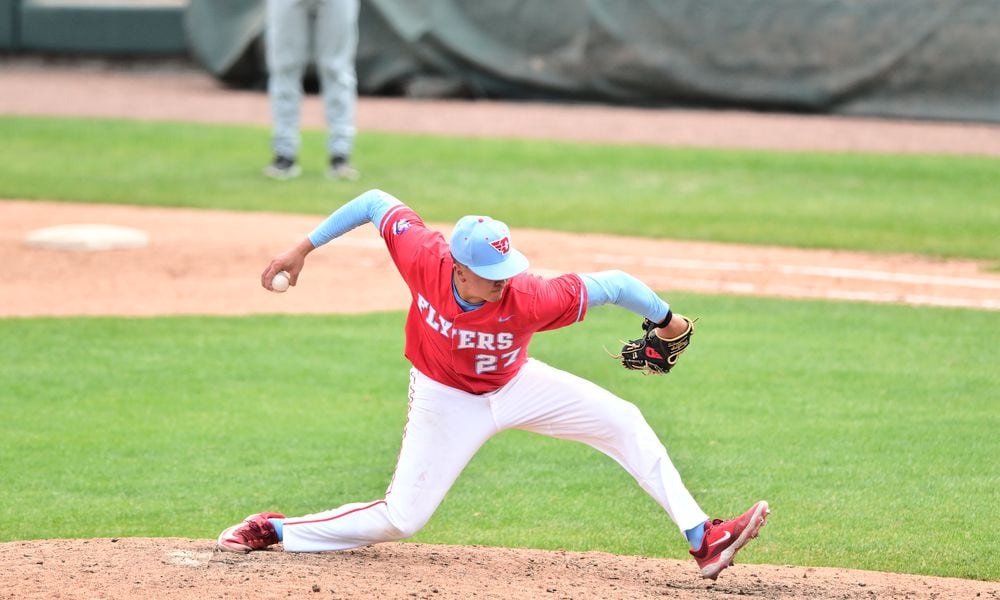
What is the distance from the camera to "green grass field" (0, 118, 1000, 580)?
19.1ft

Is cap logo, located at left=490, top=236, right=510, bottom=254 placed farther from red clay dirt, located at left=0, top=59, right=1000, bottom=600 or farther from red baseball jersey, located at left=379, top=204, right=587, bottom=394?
red clay dirt, located at left=0, top=59, right=1000, bottom=600

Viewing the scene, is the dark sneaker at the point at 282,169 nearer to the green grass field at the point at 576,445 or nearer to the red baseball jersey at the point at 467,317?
the green grass field at the point at 576,445

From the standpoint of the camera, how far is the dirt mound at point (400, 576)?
15.2 feet

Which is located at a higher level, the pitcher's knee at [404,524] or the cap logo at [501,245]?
the cap logo at [501,245]

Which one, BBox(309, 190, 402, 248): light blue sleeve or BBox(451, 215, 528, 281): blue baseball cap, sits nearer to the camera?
BBox(451, 215, 528, 281): blue baseball cap

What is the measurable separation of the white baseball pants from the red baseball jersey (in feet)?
0.21

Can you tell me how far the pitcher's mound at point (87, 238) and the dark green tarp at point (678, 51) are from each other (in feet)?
26.3

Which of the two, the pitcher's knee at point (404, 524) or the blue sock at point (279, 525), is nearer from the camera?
the pitcher's knee at point (404, 524)

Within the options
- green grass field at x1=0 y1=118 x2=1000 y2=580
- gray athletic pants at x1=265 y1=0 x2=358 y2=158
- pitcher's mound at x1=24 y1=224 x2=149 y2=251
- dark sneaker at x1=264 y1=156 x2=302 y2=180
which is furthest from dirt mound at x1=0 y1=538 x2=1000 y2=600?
dark sneaker at x1=264 y1=156 x2=302 y2=180

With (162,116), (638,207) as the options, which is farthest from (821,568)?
(162,116)

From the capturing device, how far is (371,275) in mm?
10797

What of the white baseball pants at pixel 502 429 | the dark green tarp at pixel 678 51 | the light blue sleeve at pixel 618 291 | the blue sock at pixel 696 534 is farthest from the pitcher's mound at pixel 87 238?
the dark green tarp at pixel 678 51

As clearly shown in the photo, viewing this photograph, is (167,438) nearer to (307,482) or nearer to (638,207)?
(307,482)

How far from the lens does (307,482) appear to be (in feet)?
20.7
